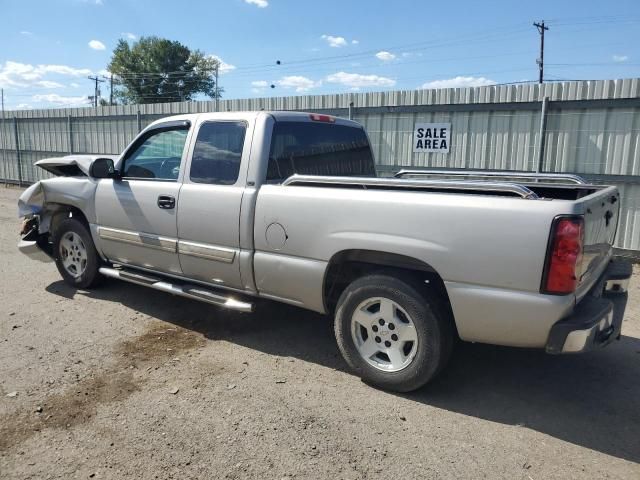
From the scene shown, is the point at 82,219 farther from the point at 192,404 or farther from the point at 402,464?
the point at 402,464

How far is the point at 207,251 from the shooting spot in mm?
4375

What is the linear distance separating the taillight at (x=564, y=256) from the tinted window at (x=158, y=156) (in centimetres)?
330

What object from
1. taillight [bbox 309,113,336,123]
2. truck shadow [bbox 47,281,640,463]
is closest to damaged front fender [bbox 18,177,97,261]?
truck shadow [bbox 47,281,640,463]

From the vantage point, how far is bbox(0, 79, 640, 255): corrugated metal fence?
785 cm

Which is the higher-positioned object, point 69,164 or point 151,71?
point 151,71

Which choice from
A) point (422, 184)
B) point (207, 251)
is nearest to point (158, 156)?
point (207, 251)

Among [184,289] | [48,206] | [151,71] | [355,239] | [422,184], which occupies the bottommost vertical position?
[184,289]

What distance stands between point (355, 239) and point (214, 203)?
1.42 meters

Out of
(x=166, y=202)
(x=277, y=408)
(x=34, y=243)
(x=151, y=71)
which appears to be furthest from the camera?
(x=151, y=71)

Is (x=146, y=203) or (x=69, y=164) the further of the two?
(x=69, y=164)

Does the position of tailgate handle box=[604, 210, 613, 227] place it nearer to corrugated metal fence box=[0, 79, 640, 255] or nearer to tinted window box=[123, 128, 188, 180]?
tinted window box=[123, 128, 188, 180]

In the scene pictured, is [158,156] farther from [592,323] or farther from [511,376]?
[592,323]

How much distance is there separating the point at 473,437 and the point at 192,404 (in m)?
1.85

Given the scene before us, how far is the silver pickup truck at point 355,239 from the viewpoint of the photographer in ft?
9.68
